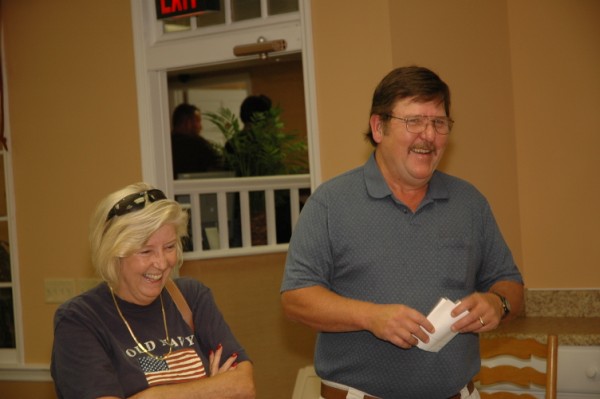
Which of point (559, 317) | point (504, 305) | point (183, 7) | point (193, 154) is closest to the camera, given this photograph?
point (504, 305)

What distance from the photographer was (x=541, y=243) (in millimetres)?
3580

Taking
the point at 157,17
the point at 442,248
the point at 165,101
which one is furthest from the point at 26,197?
the point at 442,248

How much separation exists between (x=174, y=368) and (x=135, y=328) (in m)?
0.14

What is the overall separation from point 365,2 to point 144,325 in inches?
66.0

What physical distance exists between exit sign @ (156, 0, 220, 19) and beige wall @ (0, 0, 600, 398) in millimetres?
230

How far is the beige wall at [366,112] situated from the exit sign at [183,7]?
0.75ft

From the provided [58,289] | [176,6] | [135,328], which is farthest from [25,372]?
[135,328]

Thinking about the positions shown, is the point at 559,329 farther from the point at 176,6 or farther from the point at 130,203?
the point at 176,6

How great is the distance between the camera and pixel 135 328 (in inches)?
83.3

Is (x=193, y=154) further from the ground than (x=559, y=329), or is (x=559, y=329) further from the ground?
(x=193, y=154)

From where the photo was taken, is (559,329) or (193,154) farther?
(193,154)

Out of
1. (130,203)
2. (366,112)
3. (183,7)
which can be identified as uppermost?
(183,7)

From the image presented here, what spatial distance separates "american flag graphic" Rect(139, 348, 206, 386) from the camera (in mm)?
2059

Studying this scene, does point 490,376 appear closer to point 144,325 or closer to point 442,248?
point 442,248
